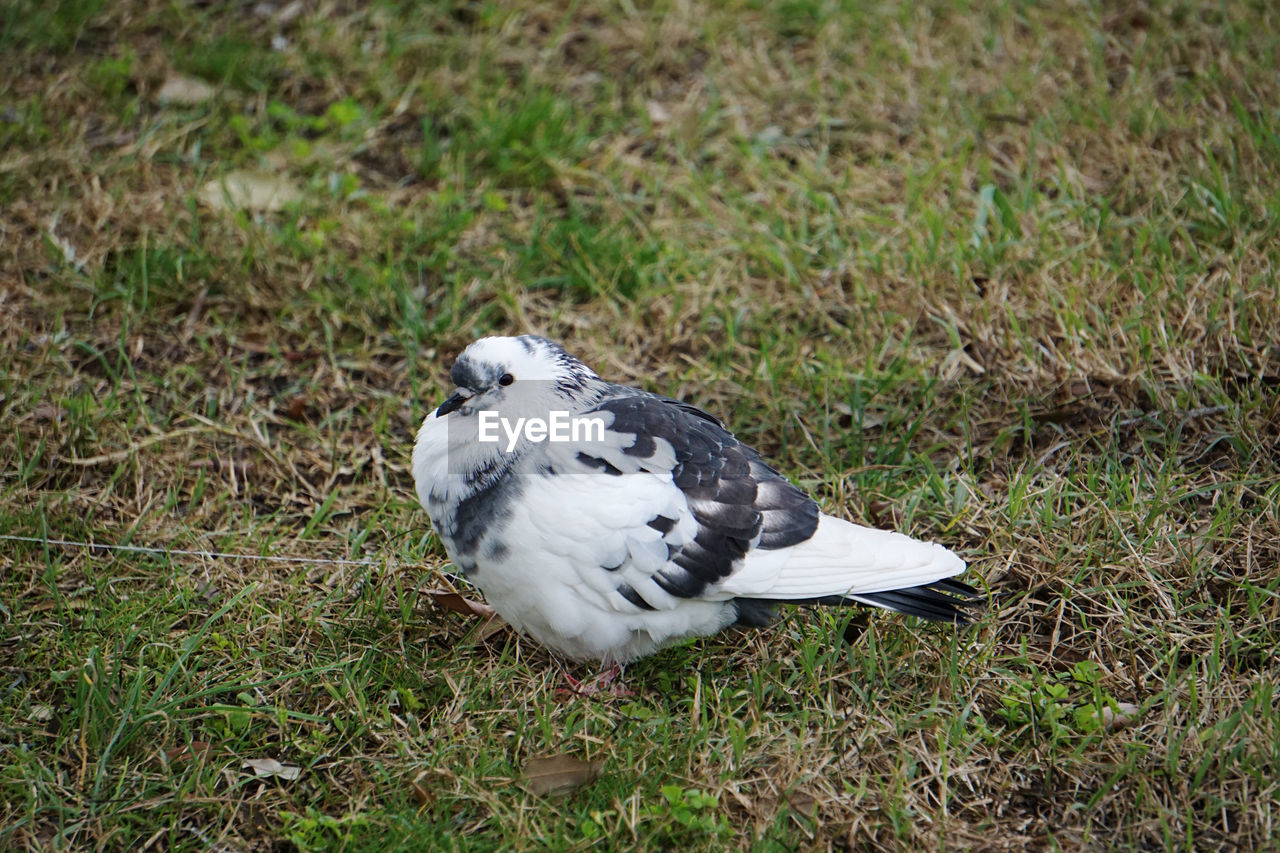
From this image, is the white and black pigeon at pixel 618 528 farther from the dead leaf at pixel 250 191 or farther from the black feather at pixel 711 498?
the dead leaf at pixel 250 191

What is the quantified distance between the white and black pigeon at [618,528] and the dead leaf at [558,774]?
324 mm

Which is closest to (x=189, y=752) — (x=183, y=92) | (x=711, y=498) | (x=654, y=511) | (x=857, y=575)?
(x=654, y=511)

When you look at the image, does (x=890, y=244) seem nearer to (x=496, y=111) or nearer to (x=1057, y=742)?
(x=496, y=111)

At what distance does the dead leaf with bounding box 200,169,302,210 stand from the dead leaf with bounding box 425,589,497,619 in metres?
2.30

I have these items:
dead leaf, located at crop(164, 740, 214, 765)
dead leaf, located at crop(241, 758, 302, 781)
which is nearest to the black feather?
dead leaf, located at crop(241, 758, 302, 781)

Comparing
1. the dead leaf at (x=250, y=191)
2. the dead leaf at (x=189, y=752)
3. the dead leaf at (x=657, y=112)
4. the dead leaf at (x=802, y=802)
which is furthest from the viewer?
the dead leaf at (x=657, y=112)

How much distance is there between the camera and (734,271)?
462cm

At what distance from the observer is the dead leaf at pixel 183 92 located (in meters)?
5.31

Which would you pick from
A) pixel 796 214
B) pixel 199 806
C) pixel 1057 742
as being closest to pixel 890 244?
pixel 796 214

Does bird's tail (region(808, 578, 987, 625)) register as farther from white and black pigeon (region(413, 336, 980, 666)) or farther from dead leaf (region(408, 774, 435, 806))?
dead leaf (region(408, 774, 435, 806))

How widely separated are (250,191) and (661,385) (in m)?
2.12

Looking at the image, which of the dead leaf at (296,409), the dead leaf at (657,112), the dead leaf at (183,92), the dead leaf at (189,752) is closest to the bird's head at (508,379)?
the dead leaf at (189,752)

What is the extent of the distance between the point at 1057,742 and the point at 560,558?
1404 mm

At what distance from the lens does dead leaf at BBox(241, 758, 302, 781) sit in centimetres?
288
